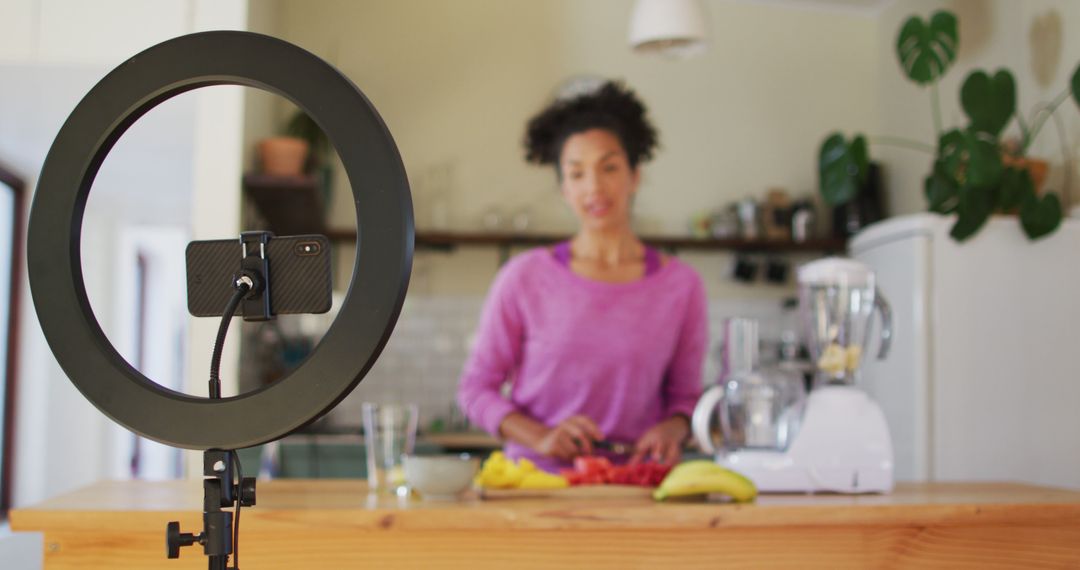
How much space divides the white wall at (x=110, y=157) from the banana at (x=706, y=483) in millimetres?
1444

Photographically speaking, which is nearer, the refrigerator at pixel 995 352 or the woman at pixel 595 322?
the woman at pixel 595 322

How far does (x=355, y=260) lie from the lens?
2.24ft

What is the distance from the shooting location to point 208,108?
110 inches

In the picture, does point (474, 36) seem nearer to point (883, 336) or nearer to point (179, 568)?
point (883, 336)

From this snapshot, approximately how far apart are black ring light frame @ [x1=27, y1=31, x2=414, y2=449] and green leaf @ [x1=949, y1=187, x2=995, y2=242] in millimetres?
2982

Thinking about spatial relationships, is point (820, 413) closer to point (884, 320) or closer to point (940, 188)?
point (884, 320)

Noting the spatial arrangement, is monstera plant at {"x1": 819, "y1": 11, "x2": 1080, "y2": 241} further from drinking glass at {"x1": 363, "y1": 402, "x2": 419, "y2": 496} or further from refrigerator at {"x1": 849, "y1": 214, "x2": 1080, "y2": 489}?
drinking glass at {"x1": 363, "y1": 402, "x2": 419, "y2": 496}

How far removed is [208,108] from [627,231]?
4.22ft

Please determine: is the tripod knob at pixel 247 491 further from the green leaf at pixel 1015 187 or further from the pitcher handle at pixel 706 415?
the green leaf at pixel 1015 187

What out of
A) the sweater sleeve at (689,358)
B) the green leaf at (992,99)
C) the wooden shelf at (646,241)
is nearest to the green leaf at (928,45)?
the green leaf at (992,99)

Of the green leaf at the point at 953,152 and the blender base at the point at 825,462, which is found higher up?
the green leaf at the point at 953,152

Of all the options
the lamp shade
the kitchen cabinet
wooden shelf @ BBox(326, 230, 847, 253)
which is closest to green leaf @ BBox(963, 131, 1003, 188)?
the lamp shade

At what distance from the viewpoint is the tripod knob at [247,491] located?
66cm

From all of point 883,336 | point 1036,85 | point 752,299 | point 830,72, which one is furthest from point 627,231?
point 830,72
